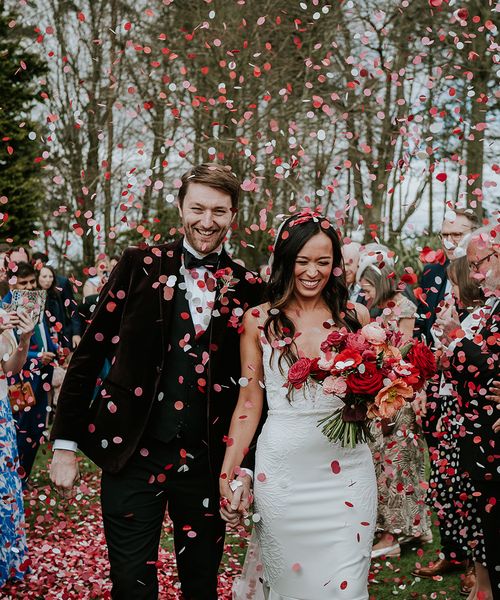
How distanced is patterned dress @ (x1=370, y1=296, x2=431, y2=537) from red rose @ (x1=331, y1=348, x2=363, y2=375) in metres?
2.78

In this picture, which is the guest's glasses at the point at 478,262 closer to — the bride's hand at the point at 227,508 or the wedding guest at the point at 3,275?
the bride's hand at the point at 227,508

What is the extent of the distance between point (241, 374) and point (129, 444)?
59 cm

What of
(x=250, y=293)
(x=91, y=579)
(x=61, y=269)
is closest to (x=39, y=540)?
(x=91, y=579)

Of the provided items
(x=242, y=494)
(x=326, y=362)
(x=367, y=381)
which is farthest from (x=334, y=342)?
(x=242, y=494)

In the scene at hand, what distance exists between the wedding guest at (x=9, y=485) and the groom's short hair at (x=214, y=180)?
168 centimetres

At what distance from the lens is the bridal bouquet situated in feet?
10.2

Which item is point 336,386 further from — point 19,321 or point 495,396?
point 19,321

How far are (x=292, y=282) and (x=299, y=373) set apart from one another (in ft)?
1.66

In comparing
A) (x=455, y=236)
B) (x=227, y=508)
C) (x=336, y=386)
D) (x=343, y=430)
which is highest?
(x=455, y=236)

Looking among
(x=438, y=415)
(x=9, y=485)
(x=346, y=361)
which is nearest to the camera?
(x=346, y=361)

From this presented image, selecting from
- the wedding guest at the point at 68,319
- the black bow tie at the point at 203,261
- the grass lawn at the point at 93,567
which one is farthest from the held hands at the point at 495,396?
the wedding guest at the point at 68,319

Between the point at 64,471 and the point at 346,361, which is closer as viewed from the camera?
the point at 346,361

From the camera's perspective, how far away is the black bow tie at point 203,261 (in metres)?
3.58

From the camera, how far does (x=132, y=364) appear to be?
3451 mm
